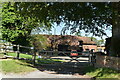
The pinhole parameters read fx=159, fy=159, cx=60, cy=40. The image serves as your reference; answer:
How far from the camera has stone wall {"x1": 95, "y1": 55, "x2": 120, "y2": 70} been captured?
9191 millimetres

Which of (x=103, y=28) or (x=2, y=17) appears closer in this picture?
(x=103, y=28)

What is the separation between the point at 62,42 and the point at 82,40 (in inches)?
258

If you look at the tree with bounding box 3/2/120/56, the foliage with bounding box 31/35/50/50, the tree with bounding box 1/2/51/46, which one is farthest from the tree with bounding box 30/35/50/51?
the tree with bounding box 3/2/120/56

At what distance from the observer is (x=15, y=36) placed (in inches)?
909

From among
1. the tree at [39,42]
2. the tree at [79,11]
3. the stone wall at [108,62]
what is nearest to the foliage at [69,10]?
the tree at [79,11]

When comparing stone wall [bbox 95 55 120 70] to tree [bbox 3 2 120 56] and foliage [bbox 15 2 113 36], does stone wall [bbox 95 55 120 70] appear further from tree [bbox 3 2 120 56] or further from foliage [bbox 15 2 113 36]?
foliage [bbox 15 2 113 36]

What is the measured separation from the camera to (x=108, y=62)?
10062mm

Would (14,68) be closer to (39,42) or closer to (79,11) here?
(79,11)

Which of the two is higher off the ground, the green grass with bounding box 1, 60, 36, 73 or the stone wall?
the stone wall

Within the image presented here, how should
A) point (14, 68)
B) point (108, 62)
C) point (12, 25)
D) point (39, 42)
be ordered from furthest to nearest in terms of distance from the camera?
point (39, 42) → point (12, 25) → point (108, 62) → point (14, 68)

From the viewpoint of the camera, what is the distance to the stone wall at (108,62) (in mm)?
9191

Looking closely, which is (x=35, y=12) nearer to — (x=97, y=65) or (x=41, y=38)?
(x=97, y=65)

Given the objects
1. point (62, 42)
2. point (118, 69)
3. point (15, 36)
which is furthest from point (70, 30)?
point (62, 42)

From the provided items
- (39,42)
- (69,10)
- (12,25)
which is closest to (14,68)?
(69,10)
